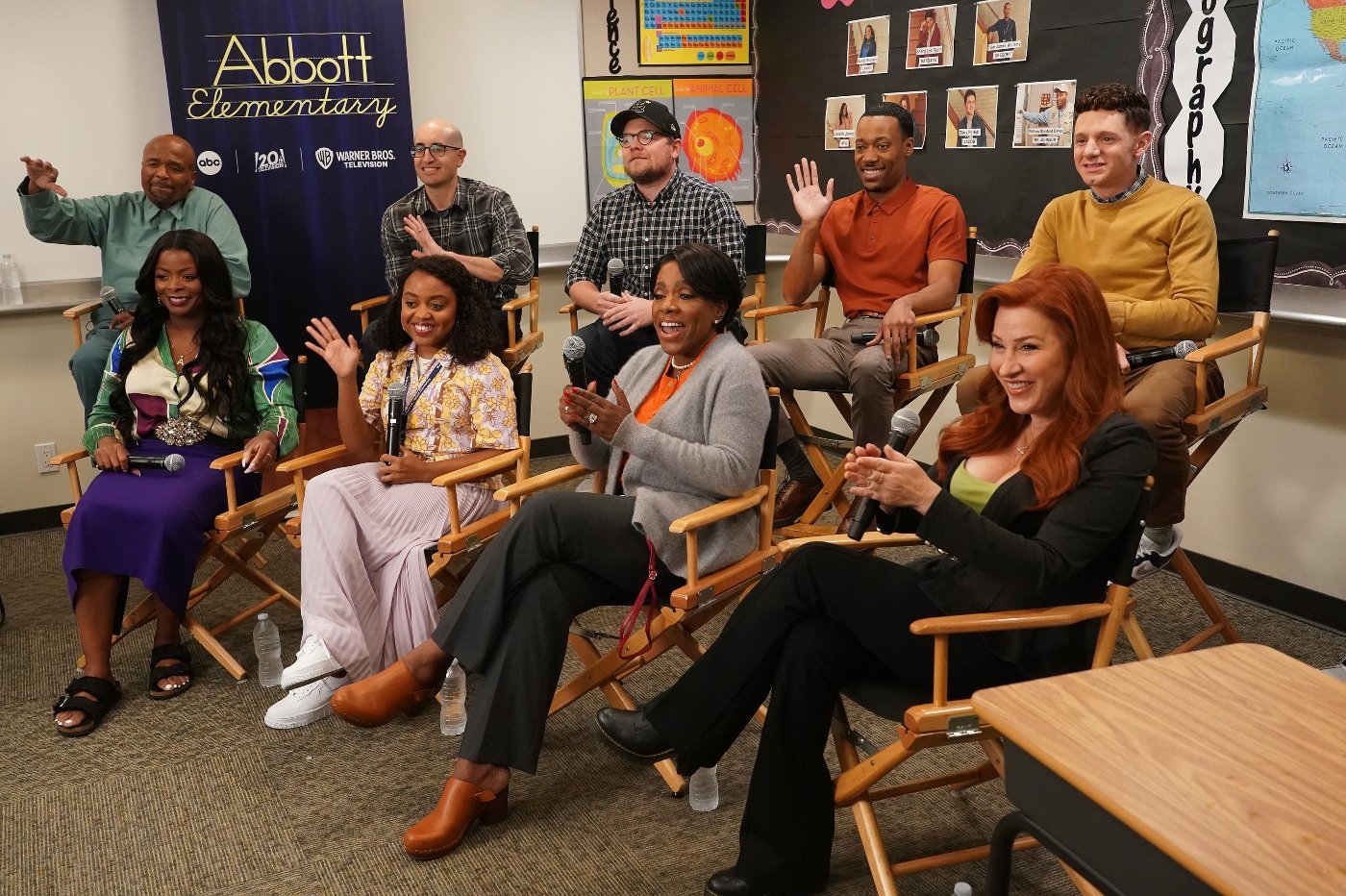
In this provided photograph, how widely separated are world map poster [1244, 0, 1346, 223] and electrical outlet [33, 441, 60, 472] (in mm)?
4648

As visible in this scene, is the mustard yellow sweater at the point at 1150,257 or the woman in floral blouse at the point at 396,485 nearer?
the woman in floral blouse at the point at 396,485

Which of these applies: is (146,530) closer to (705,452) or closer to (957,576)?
(705,452)

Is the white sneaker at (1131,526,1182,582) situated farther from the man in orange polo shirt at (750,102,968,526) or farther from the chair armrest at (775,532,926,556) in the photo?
the chair armrest at (775,532,926,556)

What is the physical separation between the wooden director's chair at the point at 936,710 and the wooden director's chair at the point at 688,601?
0.32 meters

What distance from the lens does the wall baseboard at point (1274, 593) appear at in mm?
3654

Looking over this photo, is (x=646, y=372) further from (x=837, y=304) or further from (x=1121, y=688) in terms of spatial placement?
(x=837, y=304)

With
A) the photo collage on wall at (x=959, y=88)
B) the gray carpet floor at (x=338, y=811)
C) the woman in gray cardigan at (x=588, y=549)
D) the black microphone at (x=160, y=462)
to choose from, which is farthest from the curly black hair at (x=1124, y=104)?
the black microphone at (x=160, y=462)

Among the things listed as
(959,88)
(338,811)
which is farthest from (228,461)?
(959,88)

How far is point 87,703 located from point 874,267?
9.56 ft

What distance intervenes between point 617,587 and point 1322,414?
7.50 feet

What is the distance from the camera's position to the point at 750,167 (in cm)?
588

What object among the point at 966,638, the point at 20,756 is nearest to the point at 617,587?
the point at 966,638

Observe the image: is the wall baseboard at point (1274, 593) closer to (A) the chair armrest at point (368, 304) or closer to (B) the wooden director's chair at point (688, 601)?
(B) the wooden director's chair at point (688, 601)

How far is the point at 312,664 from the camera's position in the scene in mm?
Result: 3111
